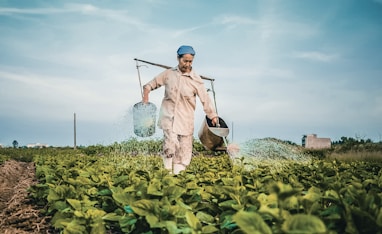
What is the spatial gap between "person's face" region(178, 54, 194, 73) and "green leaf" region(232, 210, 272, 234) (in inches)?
196

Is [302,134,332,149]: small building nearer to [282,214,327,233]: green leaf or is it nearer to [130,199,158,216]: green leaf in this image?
[130,199,158,216]: green leaf

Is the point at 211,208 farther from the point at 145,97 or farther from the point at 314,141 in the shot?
the point at 314,141

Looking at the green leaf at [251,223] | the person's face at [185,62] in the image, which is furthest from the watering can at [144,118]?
the green leaf at [251,223]

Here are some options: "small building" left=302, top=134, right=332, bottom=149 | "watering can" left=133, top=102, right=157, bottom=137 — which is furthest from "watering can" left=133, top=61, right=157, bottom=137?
"small building" left=302, top=134, right=332, bottom=149

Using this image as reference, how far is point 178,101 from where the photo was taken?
647cm

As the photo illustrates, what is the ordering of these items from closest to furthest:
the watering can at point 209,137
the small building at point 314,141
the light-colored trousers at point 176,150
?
the light-colored trousers at point 176,150 → the watering can at point 209,137 → the small building at point 314,141

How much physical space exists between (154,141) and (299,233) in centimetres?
2037

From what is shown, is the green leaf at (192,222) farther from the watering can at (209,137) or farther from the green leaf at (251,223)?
the watering can at (209,137)

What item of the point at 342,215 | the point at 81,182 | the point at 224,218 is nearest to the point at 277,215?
the point at 342,215

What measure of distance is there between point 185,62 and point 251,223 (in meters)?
5.04

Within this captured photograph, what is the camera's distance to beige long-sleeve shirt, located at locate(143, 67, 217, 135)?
6406 millimetres

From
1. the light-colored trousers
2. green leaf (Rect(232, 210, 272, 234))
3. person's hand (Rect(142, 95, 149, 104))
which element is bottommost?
green leaf (Rect(232, 210, 272, 234))

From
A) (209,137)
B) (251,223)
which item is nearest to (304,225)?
(251,223)

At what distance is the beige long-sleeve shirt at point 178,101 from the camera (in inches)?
252
